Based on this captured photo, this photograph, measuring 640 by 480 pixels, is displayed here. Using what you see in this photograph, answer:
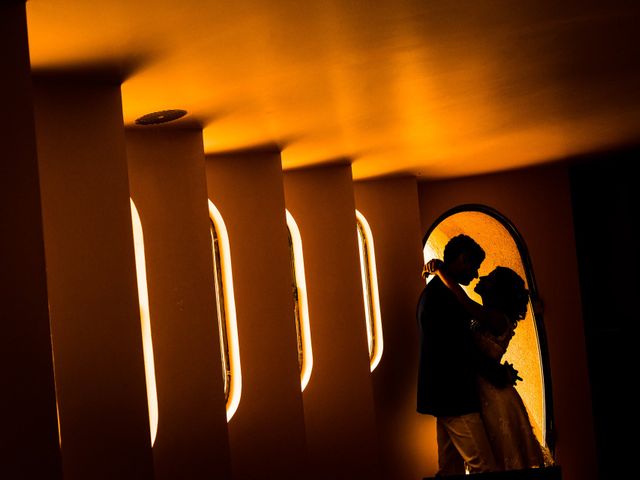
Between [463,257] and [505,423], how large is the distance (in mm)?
1158

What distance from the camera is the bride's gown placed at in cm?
655

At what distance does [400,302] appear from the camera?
28.4 ft

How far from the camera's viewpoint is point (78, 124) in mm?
4090

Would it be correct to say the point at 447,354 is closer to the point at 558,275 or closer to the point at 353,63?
the point at 353,63

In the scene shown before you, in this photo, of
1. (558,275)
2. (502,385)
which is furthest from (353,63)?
(558,275)

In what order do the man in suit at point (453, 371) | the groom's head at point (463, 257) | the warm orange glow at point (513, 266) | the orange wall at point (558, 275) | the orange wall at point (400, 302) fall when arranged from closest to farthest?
the man in suit at point (453, 371)
the groom's head at point (463, 257)
the orange wall at point (400, 302)
the orange wall at point (558, 275)
the warm orange glow at point (513, 266)

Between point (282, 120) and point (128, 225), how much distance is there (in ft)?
5.02

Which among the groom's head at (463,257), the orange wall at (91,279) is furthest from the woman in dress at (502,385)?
the orange wall at (91,279)

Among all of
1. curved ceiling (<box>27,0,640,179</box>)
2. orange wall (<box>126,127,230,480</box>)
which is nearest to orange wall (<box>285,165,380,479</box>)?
curved ceiling (<box>27,0,640,179</box>)

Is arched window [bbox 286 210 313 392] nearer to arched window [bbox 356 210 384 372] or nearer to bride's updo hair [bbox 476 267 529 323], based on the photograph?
arched window [bbox 356 210 384 372]

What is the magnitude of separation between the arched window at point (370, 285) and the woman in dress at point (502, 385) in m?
1.95

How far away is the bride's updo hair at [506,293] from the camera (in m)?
6.51

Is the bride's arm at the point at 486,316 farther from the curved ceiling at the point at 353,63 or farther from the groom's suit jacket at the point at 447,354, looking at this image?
the curved ceiling at the point at 353,63

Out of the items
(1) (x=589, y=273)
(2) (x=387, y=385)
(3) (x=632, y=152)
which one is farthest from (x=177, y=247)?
(1) (x=589, y=273)
